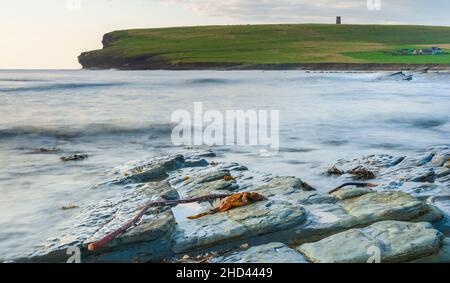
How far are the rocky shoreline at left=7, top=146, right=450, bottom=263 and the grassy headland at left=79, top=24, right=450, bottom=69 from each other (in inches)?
3729

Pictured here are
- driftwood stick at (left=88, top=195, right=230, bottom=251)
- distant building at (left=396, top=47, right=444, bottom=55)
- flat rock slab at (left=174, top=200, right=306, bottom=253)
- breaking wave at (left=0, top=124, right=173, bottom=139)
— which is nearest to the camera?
driftwood stick at (left=88, top=195, right=230, bottom=251)

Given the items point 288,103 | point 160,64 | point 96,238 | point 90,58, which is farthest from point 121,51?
point 96,238

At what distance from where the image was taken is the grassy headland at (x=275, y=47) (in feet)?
400

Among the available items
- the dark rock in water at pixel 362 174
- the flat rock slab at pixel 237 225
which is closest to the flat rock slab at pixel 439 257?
the flat rock slab at pixel 237 225

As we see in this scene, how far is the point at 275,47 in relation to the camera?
157 m

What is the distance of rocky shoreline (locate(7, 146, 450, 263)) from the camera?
6727 millimetres

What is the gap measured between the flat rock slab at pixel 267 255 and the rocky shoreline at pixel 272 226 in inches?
0.6

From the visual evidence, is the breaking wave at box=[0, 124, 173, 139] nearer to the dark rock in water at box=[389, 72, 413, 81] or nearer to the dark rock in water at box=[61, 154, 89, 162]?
the dark rock in water at box=[61, 154, 89, 162]

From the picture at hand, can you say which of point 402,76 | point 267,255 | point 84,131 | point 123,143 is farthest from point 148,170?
point 402,76

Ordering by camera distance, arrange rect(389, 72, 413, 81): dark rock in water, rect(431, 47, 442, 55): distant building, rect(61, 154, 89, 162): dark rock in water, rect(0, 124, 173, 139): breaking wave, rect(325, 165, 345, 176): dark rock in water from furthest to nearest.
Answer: rect(431, 47, 442, 55): distant building < rect(389, 72, 413, 81): dark rock in water < rect(0, 124, 173, 139): breaking wave < rect(61, 154, 89, 162): dark rock in water < rect(325, 165, 345, 176): dark rock in water

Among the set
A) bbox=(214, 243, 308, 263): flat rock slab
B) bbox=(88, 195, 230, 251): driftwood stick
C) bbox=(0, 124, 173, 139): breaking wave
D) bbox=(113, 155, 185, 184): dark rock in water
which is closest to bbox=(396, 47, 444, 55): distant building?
bbox=(0, 124, 173, 139): breaking wave

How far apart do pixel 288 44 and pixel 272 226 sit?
15835cm

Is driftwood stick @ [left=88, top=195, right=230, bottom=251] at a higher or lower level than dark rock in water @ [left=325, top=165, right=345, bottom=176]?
higher

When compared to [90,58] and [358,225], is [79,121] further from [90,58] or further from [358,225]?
[90,58]
